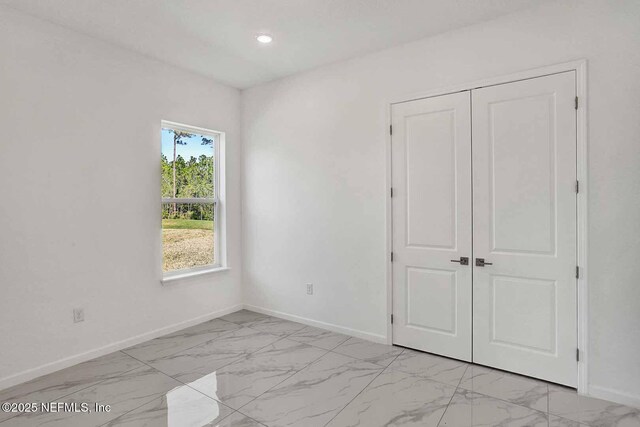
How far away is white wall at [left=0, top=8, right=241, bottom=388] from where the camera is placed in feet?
8.36

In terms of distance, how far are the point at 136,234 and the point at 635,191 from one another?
401 centimetres

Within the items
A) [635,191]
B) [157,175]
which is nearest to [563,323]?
[635,191]

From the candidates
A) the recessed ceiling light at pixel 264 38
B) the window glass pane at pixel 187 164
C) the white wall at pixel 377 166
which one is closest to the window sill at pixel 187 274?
the white wall at pixel 377 166

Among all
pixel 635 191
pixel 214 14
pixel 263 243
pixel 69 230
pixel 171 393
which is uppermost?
pixel 214 14

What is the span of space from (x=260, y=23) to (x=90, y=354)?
317 centimetres

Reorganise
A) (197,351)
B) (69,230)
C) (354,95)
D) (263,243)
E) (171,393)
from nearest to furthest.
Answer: (171,393) → (69,230) → (197,351) → (354,95) → (263,243)

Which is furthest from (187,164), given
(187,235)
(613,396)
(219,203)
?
(613,396)

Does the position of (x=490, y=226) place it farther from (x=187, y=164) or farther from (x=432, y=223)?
(x=187, y=164)

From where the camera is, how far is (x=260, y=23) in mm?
2771

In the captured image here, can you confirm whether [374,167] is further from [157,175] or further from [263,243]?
[157,175]

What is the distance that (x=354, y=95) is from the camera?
3410mm

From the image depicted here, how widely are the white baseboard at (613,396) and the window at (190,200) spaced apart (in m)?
3.70

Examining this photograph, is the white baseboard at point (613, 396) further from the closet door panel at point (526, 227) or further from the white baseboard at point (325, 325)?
the white baseboard at point (325, 325)

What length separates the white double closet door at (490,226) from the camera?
246cm
